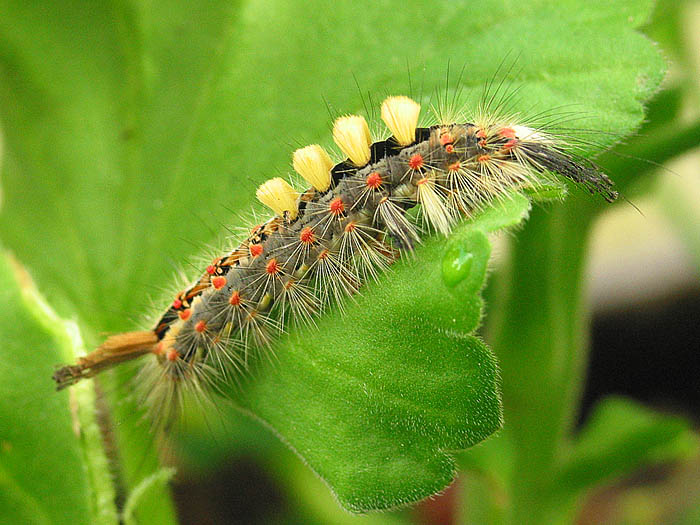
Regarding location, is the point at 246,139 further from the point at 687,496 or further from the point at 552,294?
the point at 687,496

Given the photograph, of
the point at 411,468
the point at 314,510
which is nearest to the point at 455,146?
the point at 411,468

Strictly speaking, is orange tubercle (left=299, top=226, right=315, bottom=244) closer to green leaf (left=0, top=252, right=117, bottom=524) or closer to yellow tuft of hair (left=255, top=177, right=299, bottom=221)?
yellow tuft of hair (left=255, top=177, right=299, bottom=221)

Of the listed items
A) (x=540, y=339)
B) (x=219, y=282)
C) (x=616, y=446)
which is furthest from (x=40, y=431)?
(x=616, y=446)

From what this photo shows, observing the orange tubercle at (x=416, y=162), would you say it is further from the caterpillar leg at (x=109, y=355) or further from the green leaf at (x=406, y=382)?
the caterpillar leg at (x=109, y=355)

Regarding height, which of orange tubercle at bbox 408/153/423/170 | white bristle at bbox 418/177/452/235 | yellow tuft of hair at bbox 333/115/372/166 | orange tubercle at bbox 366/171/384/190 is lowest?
white bristle at bbox 418/177/452/235

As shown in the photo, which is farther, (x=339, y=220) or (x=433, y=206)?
(x=339, y=220)

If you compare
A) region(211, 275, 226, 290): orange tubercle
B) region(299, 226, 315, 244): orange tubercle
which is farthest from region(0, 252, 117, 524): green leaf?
region(299, 226, 315, 244): orange tubercle

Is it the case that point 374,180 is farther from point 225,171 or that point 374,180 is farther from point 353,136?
point 225,171

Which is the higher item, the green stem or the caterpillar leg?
the caterpillar leg
